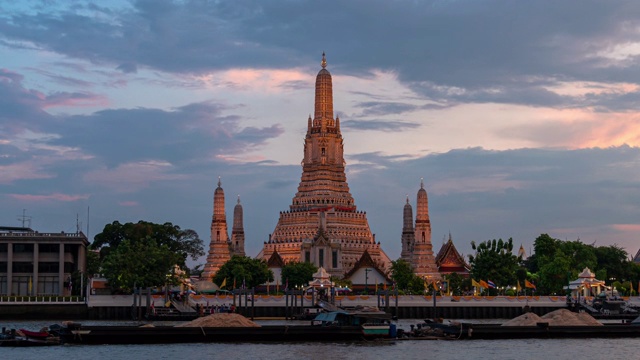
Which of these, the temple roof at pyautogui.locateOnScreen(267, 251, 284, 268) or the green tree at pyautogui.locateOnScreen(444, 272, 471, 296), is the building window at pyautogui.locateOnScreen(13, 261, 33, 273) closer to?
the temple roof at pyautogui.locateOnScreen(267, 251, 284, 268)

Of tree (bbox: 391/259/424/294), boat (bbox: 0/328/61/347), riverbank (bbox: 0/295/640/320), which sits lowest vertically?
boat (bbox: 0/328/61/347)

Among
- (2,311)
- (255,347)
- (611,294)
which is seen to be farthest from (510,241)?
(255,347)

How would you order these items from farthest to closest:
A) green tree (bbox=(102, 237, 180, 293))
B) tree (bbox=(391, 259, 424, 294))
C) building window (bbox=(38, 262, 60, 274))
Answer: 1. tree (bbox=(391, 259, 424, 294))
2. building window (bbox=(38, 262, 60, 274))
3. green tree (bbox=(102, 237, 180, 293))

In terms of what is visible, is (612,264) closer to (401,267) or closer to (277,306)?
(401,267)

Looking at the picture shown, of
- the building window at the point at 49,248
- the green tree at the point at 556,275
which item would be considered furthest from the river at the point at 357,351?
the green tree at the point at 556,275

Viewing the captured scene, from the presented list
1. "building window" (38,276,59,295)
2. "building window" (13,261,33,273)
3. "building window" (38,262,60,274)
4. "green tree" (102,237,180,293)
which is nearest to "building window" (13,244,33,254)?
"building window" (13,261,33,273)

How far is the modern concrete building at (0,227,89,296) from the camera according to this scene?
14350cm

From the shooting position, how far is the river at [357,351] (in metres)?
77.2

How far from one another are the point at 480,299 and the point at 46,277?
51.7m

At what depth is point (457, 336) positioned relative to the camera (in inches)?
3492

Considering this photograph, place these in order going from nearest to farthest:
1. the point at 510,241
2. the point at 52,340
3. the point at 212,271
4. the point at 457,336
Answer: the point at 52,340, the point at 457,336, the point at 510,241, the point at 212,271

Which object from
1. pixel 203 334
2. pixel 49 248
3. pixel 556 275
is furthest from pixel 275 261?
pixel 203 334

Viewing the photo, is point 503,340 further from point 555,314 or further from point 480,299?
point 480,299

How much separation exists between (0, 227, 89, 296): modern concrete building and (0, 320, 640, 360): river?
2501 inches
